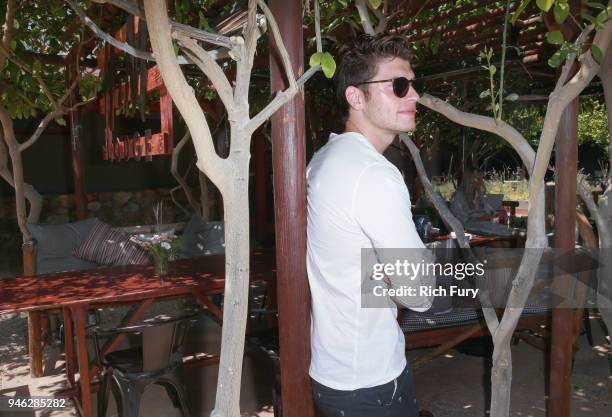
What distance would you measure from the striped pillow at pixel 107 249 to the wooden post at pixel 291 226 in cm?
407

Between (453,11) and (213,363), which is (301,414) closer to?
(213,363)

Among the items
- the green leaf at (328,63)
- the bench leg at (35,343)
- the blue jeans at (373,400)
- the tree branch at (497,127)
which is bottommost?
the bench leg at (35,343)

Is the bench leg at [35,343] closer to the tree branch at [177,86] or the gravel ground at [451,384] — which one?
the gravel ground at [451,384]

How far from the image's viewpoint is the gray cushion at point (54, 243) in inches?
207

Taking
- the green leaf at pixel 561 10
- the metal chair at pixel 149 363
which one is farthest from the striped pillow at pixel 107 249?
the green leaf at pixel 561 10

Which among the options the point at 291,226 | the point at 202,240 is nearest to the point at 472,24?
the point at 202,240

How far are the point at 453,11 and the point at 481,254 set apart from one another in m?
2.13

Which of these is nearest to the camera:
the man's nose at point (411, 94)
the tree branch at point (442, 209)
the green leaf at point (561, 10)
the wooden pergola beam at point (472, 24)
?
the man's nose at point (411, 94)

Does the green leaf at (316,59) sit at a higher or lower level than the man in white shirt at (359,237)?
higher

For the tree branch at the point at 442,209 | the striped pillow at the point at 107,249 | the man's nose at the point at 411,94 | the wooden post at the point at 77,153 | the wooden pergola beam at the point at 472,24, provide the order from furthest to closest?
the wooden post at the point at 77,153, the striped pillow at the point at 107,249, the wooden pergola beam at the point at 472,24, the tree branch at the point at 442,209, the man's nose at the point at 411,94

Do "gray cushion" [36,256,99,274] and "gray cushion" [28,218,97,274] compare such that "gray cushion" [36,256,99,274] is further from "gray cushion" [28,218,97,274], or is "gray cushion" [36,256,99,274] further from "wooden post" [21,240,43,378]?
"wooden post" [21,240,43,378]

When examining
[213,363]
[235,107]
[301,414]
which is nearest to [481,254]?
[213,363]

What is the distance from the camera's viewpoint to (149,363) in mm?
3000

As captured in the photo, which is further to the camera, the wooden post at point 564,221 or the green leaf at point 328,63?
the wooden post at point 564,221
